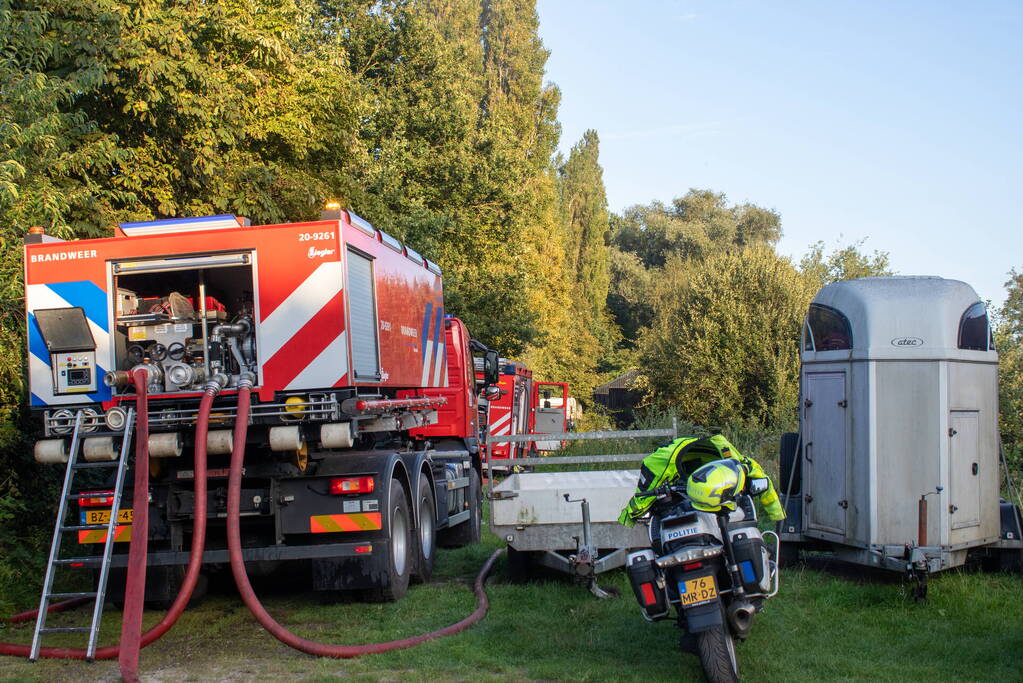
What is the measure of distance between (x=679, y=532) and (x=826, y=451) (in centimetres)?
383

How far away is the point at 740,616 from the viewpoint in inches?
238

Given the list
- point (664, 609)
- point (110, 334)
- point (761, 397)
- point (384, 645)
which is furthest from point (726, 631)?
point (761, 397)

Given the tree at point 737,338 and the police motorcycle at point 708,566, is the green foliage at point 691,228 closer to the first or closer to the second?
the tree at point 737,338

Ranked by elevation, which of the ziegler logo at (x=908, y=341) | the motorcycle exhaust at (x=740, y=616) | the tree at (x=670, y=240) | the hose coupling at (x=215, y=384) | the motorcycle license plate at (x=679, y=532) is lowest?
the motorcycle exhaust at (x=740, y=616)

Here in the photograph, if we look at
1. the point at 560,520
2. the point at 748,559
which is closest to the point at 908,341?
the point at 560,520

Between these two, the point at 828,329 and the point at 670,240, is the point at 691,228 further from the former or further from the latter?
the point at 828,329

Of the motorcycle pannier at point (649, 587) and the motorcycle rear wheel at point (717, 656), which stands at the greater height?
the motorcycle pannier at point (649, 587)

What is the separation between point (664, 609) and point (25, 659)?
444 cm

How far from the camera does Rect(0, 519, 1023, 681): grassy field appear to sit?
6434mm

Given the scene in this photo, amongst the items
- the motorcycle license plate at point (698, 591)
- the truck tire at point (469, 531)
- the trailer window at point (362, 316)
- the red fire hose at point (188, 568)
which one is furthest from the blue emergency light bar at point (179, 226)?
the truck tire at point (469, 531)

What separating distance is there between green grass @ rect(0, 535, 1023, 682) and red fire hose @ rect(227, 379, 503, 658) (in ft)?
0.31

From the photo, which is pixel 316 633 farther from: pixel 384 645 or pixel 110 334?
pixel 110 334

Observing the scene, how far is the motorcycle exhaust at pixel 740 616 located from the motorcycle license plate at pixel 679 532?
1.69 ft

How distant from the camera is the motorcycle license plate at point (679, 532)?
5836 millimetres
